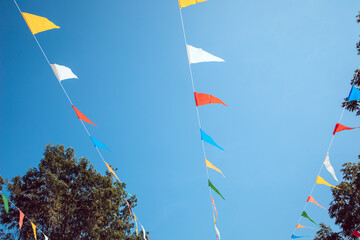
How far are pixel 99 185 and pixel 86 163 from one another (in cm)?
161

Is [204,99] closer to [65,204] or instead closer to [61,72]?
[61,72]

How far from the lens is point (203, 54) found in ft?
10.7

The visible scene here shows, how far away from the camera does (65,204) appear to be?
414 inches

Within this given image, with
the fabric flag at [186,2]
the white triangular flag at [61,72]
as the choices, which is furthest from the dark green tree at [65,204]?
the fabric flag at [186,2]

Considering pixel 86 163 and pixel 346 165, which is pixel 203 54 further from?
pixel 86 163

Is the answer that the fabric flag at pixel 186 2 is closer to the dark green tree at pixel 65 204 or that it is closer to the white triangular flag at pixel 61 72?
the white triangular flag at pixel 61 72

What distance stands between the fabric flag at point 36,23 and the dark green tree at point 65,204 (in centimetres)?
943

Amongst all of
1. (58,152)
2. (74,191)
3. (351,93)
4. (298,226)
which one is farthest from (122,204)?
(351,93)

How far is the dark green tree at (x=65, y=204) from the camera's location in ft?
33.0

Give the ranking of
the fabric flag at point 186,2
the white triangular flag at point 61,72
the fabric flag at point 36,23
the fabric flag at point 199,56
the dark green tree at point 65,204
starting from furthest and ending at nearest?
the dark green tree at point 65,204
the white triangular flag at point 61,72
the fabric flag at point 199,56
the fabric flag at point 36,23
the fabric flag at point 186,2

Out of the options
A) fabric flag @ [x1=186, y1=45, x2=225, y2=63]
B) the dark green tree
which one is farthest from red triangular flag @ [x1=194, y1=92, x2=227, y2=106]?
the dark green tree

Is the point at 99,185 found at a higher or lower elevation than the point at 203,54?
higher

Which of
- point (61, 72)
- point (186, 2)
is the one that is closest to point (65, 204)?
point (61, 72)

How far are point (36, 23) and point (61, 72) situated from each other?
2.76 ft
